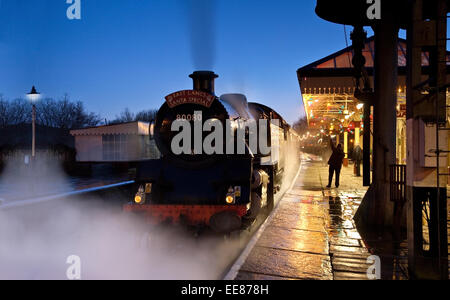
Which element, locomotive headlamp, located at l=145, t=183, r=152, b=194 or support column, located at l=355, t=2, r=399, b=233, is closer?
locomotive headlamp, located at l=145, t=183, r=152, b=194

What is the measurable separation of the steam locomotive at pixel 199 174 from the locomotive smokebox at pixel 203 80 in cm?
65

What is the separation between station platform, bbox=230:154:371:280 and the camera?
454 cm

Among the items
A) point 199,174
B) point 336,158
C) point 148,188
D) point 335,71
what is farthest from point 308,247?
point 336,158

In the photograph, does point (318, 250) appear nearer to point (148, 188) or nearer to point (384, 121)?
point (148, 188)

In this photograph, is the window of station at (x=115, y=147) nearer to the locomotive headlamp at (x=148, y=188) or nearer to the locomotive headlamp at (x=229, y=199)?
the locomotive headlamp at (x=148, y=188)

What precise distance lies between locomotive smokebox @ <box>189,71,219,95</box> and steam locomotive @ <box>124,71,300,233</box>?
65 centimetres

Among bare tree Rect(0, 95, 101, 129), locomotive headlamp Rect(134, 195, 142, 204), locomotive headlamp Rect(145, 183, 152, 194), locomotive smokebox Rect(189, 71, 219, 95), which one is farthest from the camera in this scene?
bare tree Rect(0, 95, 101, 129)

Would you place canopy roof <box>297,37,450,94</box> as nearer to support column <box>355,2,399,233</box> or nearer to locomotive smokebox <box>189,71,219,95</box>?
support column <box>355,2,399,233</box>

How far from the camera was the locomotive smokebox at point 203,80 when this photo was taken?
701 cm

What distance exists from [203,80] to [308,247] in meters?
3.60

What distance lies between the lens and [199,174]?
20.4 ft

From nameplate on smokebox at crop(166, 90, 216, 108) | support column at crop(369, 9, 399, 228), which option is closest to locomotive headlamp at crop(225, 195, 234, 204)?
nameplate on smokebox at crop(166, 90, 216, 108)

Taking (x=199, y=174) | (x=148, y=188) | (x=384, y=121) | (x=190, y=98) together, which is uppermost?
(x=190, y=98)

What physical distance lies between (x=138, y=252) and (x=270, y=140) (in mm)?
3867
